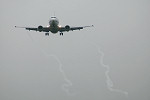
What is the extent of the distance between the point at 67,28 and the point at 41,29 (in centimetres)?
650

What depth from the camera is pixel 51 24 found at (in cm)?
9194

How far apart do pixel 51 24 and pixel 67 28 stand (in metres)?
4.17

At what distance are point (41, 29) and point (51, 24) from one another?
3115mm

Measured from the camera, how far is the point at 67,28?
93.1m

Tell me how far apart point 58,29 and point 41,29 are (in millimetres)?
4267

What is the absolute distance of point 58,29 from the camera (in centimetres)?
9394

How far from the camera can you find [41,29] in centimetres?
9325

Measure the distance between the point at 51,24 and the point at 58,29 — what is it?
281cm

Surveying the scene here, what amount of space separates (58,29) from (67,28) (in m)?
2.45
